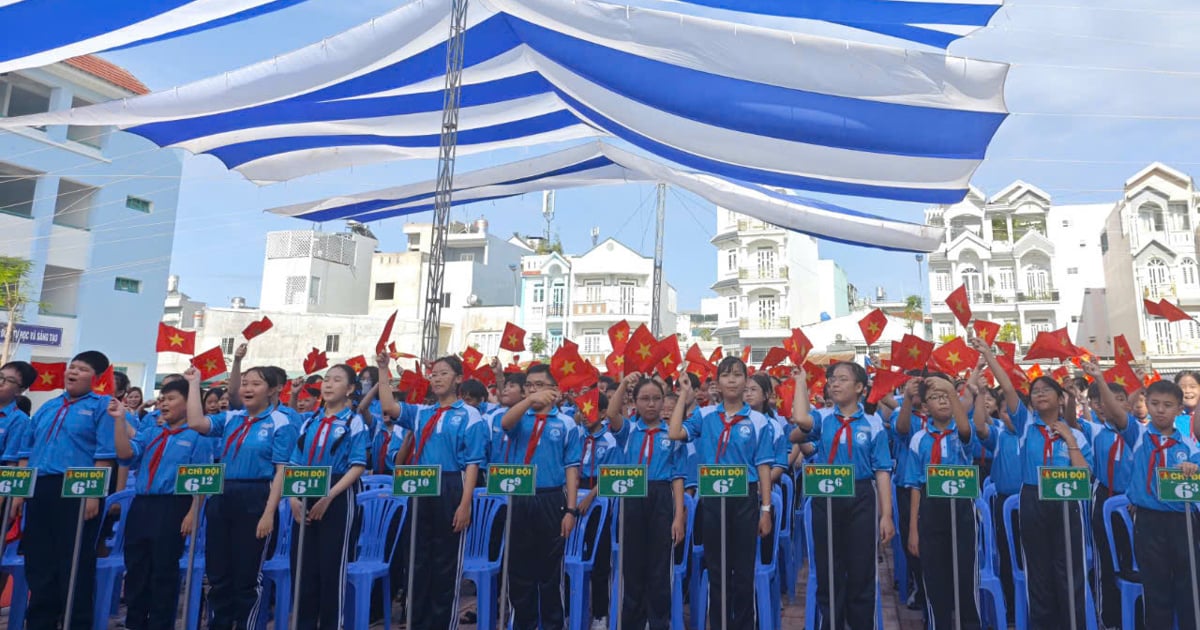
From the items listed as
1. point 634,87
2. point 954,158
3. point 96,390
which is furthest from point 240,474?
point 954,158

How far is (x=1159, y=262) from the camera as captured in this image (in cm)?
2434

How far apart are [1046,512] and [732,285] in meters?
27.6

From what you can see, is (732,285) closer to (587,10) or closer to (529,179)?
(529,179)

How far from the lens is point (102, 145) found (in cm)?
1800

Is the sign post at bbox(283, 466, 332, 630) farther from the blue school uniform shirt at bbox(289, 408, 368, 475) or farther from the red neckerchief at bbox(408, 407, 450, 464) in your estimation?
the red neckerchief at bbox(408, 407, 450, 464)

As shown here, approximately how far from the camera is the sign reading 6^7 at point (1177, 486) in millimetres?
3629

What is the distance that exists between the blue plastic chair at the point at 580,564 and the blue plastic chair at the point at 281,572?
1.56 meters

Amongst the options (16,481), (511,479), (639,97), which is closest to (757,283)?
(639,97)

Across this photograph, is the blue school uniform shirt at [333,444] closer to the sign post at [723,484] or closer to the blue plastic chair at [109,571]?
the blue plastic chair at [109,571]

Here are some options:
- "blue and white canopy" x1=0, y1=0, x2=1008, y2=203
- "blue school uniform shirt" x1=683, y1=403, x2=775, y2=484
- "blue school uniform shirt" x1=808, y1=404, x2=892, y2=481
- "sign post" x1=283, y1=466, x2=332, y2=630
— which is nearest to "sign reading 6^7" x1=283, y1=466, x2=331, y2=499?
"sign post" x1=283, y1=466, x2=332, y2=630

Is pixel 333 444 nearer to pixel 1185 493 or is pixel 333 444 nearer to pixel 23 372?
pixel 23 372

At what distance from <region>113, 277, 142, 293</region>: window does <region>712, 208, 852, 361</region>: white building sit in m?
21.4

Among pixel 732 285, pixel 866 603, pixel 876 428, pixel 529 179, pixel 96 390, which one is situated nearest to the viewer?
pixel 866 603

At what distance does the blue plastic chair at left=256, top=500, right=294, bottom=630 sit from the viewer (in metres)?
4.01
